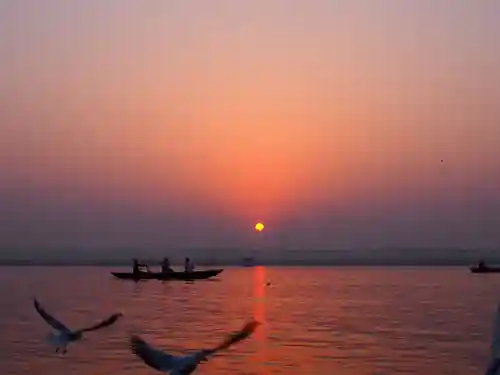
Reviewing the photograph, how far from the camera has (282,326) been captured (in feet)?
103

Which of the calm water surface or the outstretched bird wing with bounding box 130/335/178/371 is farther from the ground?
the outstretched bird wing with bounding box 130/335/178/371

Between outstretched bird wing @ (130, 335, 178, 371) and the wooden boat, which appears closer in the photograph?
outstretched bird wing @ (130, 335, 178, 371)

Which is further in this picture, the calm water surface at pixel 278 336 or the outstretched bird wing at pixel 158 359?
the calm water surface at pixel 278 336

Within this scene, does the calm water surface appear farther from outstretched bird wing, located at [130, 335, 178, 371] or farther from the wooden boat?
the wooden boat

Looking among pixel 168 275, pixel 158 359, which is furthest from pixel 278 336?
pixel 168 275

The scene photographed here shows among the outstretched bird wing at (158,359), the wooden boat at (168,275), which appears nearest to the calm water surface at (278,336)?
the outstretched bird wing at (158,359)

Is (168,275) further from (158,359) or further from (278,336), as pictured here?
(158,359)

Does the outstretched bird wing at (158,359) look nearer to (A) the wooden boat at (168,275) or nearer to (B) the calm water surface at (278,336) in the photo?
(B) the calm water surface at (278,336)

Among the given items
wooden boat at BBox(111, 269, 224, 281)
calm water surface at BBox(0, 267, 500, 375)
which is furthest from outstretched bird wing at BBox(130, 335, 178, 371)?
wooden boat at BBox(111, 269, 224, 281)

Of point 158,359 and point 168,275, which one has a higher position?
point 168,275

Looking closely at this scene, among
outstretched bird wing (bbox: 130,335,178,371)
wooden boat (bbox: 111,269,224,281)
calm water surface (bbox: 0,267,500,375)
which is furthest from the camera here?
wooden boat (bbox: 111,269,224,281)

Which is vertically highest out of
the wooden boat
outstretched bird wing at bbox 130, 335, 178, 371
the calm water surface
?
the wooden boat

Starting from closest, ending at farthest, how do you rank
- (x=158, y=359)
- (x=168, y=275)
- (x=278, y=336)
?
(x=158, y=359)
(x=278, y=336)
(x=168, y=275)

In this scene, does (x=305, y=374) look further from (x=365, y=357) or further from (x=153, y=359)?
(x=153, y=359)
